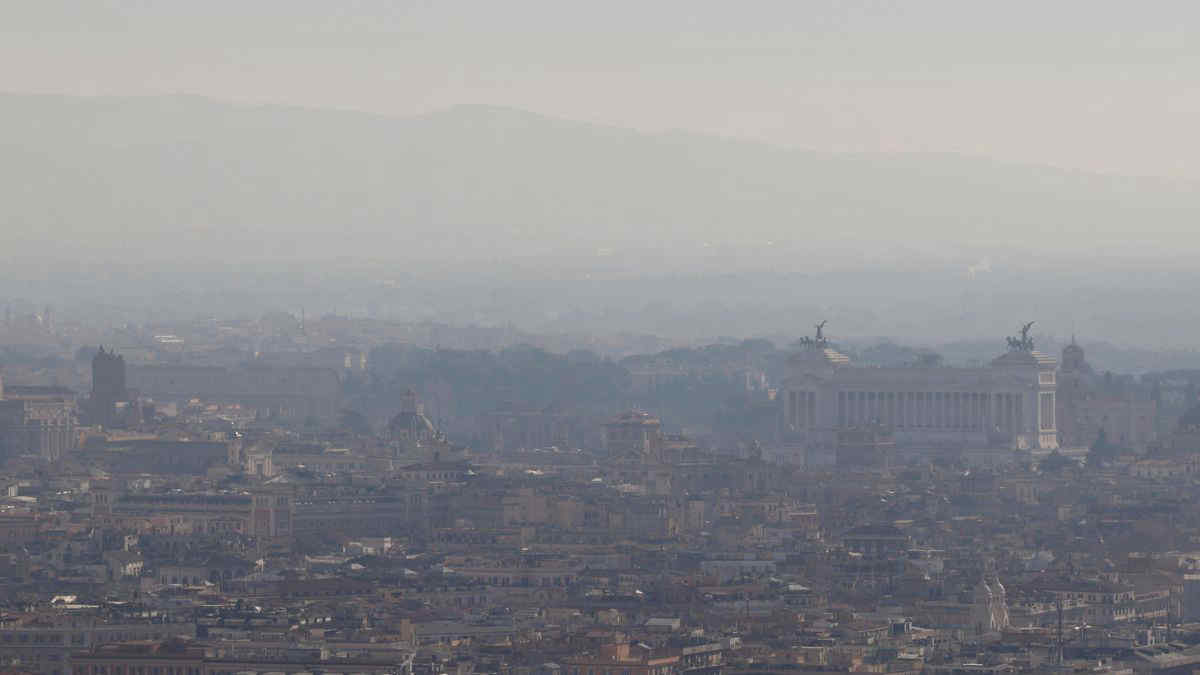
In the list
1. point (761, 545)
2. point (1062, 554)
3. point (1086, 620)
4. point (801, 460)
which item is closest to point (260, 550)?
point (761, 545)

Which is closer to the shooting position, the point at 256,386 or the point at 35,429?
the point at 35,429

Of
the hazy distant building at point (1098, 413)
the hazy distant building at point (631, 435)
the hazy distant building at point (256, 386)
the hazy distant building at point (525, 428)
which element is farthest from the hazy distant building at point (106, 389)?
the hazy distant building at point (1098, 413)

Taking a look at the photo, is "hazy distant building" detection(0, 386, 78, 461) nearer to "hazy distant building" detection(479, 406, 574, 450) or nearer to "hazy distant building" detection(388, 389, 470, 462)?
"hazy distant building" detection(388, 389, 470, 462)

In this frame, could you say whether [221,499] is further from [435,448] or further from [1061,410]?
[1061,410]

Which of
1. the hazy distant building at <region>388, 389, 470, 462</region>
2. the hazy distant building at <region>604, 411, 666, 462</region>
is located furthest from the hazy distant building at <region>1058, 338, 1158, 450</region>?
the hazy distant building at <region>388, 389, 470, 462</region>

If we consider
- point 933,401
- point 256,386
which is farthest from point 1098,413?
point 256,386

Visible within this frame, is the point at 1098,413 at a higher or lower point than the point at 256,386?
lower

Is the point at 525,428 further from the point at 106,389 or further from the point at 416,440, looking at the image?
the point at 416,440

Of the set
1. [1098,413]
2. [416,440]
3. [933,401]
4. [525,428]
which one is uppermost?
[933,401]
